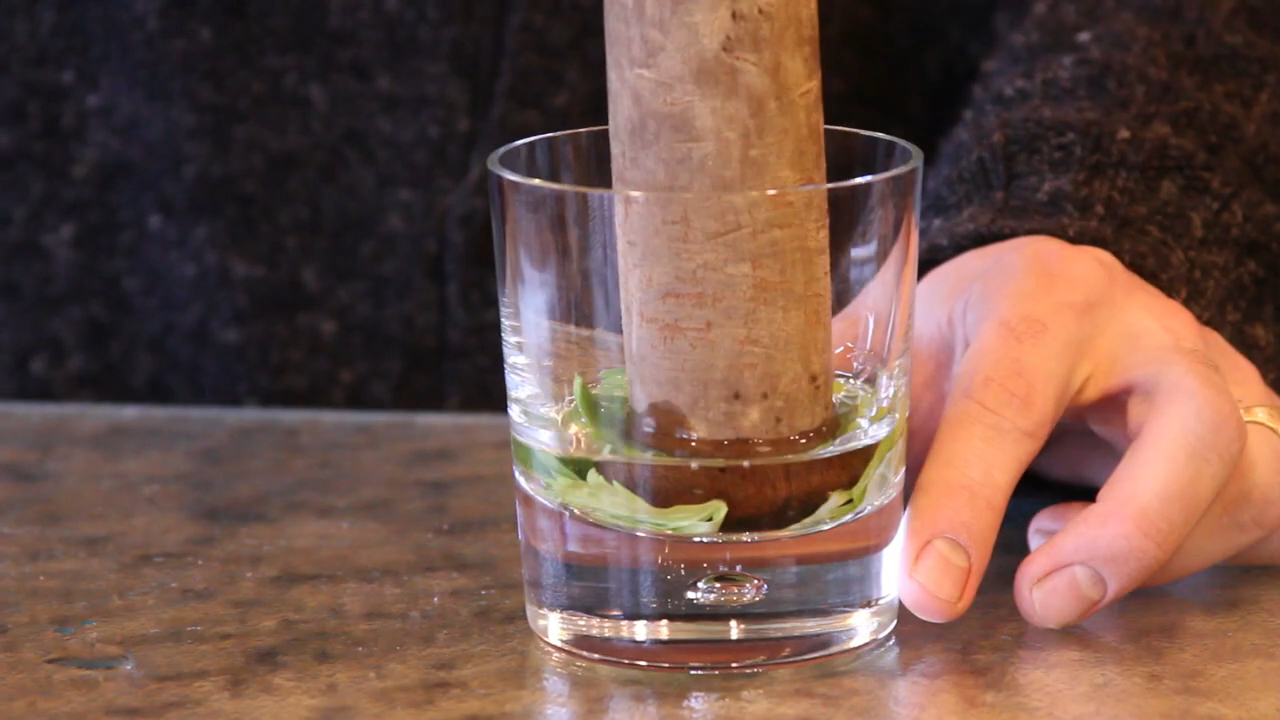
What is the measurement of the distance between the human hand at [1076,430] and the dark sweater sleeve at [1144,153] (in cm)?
5

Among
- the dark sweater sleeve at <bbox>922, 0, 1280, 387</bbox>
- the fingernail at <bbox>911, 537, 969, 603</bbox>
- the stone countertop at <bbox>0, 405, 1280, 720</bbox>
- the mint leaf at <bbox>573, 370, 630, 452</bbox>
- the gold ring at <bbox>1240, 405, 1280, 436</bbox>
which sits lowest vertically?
the stone countertop at <bbox>0, 405, 1280, 720</bbox>

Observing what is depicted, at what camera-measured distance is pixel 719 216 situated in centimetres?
42

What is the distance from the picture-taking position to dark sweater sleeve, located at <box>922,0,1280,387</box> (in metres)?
0.67

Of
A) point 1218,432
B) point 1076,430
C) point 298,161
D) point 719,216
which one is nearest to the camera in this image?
point 719,216

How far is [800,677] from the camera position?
1.55ft

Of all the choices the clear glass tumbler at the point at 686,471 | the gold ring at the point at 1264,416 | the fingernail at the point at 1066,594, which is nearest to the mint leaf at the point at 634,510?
the clear glass tumbler at the point at 686,471

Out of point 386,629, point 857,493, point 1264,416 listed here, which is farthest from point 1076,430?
point 386,629

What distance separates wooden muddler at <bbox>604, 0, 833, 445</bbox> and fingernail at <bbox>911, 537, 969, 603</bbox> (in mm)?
76

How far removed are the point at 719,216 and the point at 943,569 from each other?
0.15m

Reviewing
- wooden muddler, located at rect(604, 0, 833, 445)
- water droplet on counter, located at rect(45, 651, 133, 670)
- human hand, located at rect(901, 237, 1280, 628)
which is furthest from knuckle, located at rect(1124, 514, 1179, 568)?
water droplet on counter, located at rect(45, 651, 133, 670)

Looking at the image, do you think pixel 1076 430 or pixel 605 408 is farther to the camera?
pixel 1076 430

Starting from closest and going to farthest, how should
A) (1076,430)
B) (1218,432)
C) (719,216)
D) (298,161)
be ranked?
(719,216)
(1218,432)
(1076,430)
(298,161)

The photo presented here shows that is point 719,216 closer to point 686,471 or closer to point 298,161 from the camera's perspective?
point 686,471

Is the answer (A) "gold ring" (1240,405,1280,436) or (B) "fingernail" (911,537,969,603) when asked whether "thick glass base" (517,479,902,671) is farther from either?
(A) "gold ring" (1240,405,1280,436)
